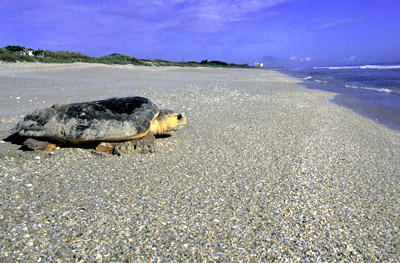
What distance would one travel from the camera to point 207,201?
2643mm

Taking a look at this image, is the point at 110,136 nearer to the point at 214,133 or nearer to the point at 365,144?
the point at 214,133

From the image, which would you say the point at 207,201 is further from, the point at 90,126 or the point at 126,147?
the point at 90,126

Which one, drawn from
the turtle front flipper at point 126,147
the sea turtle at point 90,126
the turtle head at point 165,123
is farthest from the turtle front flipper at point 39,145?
the turtle head at point 165,123

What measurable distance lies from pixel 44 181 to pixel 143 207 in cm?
117

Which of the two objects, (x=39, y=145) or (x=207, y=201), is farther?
(x=39, y=145)

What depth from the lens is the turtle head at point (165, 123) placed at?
4.46 metres

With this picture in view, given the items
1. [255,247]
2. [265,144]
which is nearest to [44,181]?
[255,247]

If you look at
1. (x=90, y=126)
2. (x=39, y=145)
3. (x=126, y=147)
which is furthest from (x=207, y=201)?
(x=39, y=145)

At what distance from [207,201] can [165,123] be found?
2114 mm

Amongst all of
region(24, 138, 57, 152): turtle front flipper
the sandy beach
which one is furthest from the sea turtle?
the sandy beach

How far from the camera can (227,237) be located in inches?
83.7

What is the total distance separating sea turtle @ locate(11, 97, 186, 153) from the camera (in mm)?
3775

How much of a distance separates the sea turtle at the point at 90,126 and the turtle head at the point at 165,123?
222 mm

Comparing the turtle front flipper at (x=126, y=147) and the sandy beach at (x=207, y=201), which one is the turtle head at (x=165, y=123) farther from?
the turtle front flipper at (x=126, y=147)
